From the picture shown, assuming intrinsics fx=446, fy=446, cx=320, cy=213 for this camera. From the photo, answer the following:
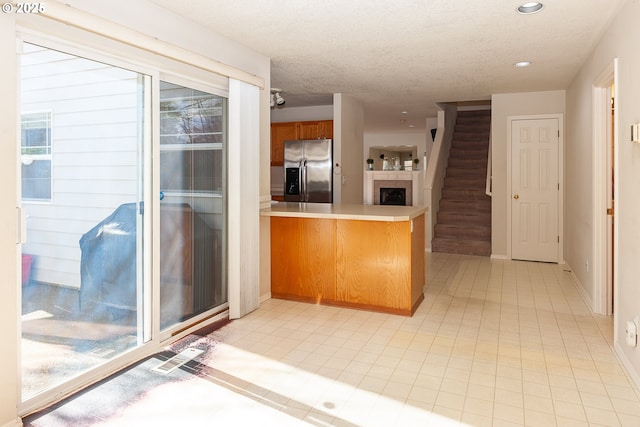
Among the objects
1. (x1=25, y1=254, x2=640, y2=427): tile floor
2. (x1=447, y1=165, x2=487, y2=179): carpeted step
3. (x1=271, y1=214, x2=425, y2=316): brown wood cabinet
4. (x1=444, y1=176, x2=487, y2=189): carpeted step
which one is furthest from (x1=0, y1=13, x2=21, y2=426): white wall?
(x1=447, y1=165, x2=487, y2=179): carpeted step

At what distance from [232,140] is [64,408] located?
218cm

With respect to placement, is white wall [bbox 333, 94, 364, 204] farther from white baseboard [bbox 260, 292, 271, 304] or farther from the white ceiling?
white baseboard [bbox 260, 292, 271, 304]

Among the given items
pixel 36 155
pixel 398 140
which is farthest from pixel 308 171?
pixel 398 140

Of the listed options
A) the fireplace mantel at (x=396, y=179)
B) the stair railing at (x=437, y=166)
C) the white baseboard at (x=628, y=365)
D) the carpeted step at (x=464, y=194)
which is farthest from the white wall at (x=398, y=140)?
the white baseboard at (x=628, y=365)

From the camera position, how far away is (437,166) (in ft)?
24.5

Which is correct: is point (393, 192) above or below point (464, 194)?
above

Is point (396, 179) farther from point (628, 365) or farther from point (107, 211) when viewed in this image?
point (107, 211)

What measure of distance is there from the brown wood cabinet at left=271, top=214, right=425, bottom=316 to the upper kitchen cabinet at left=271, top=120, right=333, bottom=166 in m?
2.79

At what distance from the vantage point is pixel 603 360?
9.41 feet

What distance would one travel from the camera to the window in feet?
7.32

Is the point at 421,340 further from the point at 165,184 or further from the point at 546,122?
the point at 546,122

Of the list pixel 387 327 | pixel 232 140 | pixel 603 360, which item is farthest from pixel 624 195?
pixel 232 140

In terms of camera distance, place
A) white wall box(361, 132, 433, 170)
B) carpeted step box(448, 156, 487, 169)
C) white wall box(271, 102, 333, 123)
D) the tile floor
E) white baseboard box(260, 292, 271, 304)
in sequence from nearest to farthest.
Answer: the tile floor → white baseboard box(260, 292, 271, 304) → white wall box(271, 102, 333, 123) → carpeted step box(448, 156, 487, 169) → white wall box(361, 132, 433, 170)

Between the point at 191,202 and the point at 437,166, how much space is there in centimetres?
505
